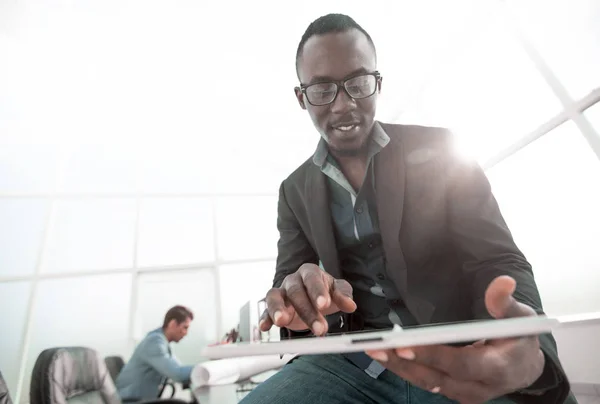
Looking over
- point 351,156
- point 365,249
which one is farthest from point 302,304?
point 351,156

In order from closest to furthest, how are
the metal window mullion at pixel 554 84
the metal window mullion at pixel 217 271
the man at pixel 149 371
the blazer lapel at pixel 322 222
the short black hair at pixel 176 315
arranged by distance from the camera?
the blazer lapel at pixel 322 222
the metal window mullion at pixel 554 84
the man at pixel 149 371
the short black hair at pixel 176 315
the metal window mullion at pixel 217 271

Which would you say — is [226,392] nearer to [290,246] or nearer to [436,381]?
[290,246]

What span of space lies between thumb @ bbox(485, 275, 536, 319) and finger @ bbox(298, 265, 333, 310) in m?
0.26

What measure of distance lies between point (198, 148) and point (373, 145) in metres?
5.02

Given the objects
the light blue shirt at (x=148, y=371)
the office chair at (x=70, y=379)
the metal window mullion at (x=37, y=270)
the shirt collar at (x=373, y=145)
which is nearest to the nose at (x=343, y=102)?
the shirt collar at (x=373, y=145)

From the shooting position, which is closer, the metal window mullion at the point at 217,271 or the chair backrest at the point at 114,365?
the chair backrest at the point at 114,365

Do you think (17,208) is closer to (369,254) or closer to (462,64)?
(369,254)

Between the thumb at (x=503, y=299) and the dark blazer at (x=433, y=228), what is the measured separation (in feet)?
1.13

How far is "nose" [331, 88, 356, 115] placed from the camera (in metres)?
1.03

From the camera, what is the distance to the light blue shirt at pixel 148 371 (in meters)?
2.61

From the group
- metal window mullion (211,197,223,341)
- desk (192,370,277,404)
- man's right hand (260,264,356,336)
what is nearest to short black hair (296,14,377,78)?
man's right hand (260,264,356,336)

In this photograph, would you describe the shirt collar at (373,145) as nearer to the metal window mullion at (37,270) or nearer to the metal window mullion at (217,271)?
the metal window mullion at (217,271)

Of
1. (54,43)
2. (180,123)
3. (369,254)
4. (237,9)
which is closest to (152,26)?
(237,9)

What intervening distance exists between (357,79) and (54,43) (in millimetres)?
4696
